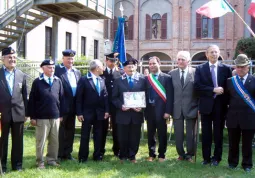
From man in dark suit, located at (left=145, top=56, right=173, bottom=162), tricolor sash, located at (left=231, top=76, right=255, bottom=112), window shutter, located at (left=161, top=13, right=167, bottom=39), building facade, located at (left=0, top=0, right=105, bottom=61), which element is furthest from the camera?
window shutter, located at (left=161, top=13, right=167, bottom=39)

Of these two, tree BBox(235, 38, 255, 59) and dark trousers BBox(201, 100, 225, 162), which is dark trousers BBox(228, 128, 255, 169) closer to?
dark trousers BBox(201, 100, 225, 162)

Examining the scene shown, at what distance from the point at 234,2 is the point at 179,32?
5659 mm

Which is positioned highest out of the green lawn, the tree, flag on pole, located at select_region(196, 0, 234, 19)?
the tree

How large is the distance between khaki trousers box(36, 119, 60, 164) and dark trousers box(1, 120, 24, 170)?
32 cm

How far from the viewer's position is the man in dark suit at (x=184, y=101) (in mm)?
6746

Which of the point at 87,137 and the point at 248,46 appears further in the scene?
the point at 248,46

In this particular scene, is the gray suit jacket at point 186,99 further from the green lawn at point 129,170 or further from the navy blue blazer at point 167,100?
the green lawn at point 129,170

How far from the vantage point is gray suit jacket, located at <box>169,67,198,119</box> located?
674 centimetres

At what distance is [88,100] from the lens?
672 cm

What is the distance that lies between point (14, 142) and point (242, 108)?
399 cm

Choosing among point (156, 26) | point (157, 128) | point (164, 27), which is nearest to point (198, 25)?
point (164, 27)

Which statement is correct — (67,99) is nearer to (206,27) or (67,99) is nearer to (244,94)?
(244,94)

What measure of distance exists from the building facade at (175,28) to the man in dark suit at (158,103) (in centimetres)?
2711

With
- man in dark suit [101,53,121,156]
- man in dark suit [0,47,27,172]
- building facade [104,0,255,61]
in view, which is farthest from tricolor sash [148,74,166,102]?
building facade [104,0,255,61]
